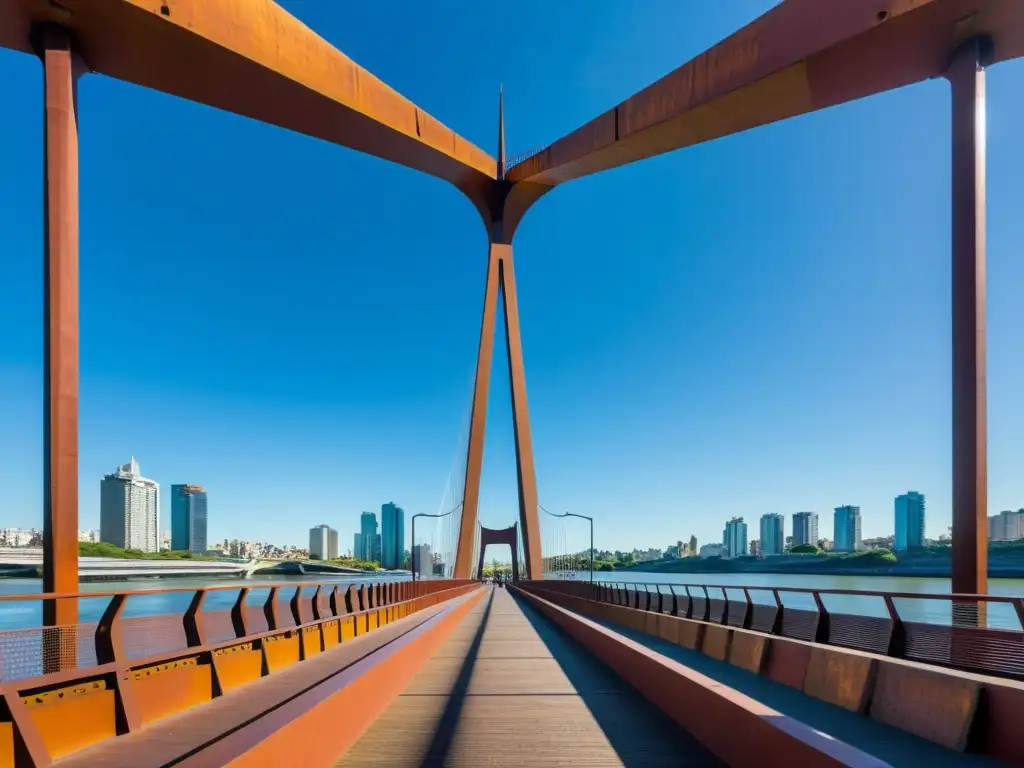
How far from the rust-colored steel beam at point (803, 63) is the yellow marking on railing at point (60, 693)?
17114 mm

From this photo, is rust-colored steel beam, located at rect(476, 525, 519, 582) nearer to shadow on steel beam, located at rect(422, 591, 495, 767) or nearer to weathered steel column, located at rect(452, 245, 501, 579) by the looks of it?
weathered steel column, located at rect(452, 245, 501, 579)

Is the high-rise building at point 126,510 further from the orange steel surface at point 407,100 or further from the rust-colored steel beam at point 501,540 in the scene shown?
the orange steel surface at point 407,100

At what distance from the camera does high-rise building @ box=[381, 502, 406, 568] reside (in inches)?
3702

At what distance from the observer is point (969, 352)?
42.9ft

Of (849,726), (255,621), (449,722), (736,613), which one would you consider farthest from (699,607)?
(449,722)

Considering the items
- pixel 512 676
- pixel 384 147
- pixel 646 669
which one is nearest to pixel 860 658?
pixel 646 669

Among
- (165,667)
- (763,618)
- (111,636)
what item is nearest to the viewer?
(111,636)

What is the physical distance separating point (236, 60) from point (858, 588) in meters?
67.5

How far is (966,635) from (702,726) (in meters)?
2.95

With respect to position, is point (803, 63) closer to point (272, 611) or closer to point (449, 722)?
point (272, 611)

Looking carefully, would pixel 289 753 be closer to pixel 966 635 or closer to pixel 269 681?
pixel 269 681

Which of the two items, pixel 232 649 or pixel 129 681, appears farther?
pixel 232 649

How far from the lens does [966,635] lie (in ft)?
21.5

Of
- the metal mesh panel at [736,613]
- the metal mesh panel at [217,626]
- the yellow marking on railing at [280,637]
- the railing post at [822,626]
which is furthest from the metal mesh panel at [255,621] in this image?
the metal mesh panel at [736,613]
